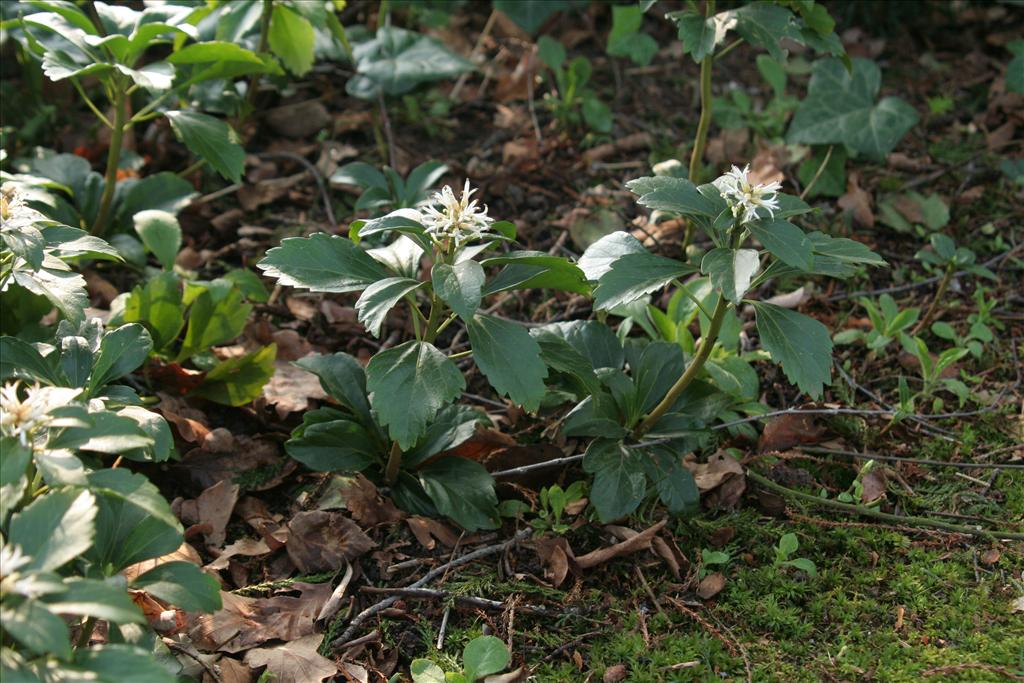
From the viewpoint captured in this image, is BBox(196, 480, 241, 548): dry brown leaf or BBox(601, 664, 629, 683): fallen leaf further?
BBox(196, 480, 241, 548): dry brown leaf

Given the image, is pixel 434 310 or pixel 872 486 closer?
pixel 434 310

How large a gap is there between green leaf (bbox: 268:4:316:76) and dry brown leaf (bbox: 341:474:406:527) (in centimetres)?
162

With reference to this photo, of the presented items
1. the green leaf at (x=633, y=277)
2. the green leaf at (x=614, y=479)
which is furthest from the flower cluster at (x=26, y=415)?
the green leaf at (x=614, y=479)

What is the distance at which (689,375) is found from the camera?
2.46 m

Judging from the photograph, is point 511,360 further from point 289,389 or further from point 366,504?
point 289,389

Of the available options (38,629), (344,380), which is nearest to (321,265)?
(344,380)

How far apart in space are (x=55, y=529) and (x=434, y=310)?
956 mm

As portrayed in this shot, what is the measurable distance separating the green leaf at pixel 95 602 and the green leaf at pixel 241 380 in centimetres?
120

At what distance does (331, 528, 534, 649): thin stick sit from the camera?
7.41 ft

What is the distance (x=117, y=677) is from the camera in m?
1.54

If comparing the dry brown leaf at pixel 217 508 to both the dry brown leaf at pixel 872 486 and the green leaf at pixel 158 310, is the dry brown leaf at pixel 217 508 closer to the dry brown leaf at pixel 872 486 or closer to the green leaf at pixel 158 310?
the green leaf at pixel 158 310

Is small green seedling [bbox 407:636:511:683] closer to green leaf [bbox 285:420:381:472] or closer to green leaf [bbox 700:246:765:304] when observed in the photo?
green leaf [bbox 285:420:381:472]

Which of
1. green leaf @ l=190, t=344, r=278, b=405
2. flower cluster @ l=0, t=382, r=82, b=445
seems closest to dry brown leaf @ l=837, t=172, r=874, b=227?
green leaf @ l=190, t=344, r=278, b=405

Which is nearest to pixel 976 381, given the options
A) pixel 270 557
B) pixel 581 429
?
pixel 581 429
